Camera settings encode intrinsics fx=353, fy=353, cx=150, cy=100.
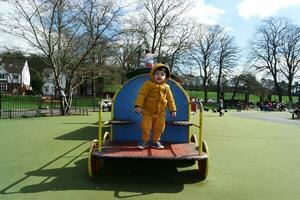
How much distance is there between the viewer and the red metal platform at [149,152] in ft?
19.1

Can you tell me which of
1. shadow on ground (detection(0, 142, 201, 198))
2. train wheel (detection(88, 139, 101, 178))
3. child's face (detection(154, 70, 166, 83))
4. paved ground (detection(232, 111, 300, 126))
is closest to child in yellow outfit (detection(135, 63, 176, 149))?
child's face (detection(154, 70, 166, 83))

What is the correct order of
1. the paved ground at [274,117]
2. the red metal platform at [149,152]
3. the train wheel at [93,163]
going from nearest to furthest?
the red metal platform at [149,152], the train wheel at [93,163], the paved ground at [274,117]

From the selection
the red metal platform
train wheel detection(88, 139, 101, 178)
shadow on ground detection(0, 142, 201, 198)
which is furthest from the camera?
train wheel detection(88, 139, 101, 178)

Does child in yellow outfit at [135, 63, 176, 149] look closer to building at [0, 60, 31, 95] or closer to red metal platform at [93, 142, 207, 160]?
red metal platform at [93, 142, 207, 160]

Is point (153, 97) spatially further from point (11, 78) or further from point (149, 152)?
point (11, 78)

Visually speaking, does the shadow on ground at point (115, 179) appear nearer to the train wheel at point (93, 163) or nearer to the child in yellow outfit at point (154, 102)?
the train wheel at point (93, 163)

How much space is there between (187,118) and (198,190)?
2525 mm

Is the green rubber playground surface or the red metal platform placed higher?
the red metal platform

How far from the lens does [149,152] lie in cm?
619

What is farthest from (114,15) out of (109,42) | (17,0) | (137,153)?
(137,153)

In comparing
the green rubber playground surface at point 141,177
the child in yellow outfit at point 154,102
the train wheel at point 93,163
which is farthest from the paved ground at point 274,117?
the train wheel at point 93,163

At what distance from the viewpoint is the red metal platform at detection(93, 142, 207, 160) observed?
5.82 metres

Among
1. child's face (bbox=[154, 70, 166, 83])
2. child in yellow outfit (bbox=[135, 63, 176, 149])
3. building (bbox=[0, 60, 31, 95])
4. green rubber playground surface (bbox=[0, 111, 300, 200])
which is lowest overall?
green rubber playground surface (bbox=[0, 111, 300, 200])

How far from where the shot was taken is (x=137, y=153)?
606 centimetres
